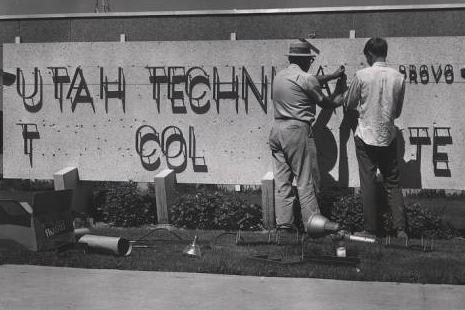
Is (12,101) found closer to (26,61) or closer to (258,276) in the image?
(26,61)

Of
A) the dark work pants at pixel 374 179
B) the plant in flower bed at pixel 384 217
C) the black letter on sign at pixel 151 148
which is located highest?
the black letter on sign at pixel 151 148

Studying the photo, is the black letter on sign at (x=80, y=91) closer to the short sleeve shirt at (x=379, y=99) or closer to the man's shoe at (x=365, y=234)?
the short sleeve shirt at (x=379, y=99)

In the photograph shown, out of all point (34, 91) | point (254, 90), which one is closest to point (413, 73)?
point (254, 90)

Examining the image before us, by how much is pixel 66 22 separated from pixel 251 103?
306 cm

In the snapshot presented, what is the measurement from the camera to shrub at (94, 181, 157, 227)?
10.1 m

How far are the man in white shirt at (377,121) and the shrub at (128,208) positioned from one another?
117 inches

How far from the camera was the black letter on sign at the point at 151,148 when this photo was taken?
1058cm

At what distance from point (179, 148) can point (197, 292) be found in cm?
530

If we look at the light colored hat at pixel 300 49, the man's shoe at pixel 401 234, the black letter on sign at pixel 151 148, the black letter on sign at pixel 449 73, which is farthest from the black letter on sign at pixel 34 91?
the black letter on sign at pixel 449 73

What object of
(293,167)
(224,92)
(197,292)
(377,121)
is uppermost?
(224,92)

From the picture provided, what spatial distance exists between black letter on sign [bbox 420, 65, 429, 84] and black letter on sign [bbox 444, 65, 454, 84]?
0.23 meters

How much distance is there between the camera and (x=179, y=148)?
413 inches

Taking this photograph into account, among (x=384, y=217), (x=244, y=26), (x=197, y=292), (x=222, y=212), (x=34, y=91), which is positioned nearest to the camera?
(x=197, y=292)

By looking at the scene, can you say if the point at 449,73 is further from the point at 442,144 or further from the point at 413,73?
the point at 442,144
